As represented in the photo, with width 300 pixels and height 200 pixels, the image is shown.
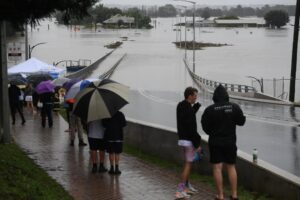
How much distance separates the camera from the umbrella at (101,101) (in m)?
9.71

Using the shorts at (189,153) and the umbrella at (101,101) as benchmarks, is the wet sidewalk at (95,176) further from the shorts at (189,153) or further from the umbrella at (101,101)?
the umbrella at (101,101)

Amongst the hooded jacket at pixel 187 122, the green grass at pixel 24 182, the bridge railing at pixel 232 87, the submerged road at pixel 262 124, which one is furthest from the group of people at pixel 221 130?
the bridge railing at pixel 232 87

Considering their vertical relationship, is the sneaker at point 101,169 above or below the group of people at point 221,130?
below

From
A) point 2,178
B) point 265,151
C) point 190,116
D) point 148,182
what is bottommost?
point 265,151

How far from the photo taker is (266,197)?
27.1 feet

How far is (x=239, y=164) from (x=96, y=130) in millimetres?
2572

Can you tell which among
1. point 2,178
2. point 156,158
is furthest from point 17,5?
point 156,158

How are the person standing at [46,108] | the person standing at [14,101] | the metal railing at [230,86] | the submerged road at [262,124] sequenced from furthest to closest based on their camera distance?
the metal railing at [230,86] < the person standing at [14,101] < the person standing at [46,108] < the submerged road at [262,124]

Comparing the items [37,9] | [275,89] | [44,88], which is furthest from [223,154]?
[275,89]

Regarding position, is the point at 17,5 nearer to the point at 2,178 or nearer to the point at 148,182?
the point at 2,178

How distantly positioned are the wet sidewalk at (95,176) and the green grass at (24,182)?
0.30 m

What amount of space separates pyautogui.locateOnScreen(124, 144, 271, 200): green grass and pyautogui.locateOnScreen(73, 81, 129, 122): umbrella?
1.70 metres

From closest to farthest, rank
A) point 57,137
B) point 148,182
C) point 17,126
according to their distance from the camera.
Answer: point 148,182 → point 57,137 → point 17,126

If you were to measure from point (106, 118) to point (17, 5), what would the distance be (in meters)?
2.82
